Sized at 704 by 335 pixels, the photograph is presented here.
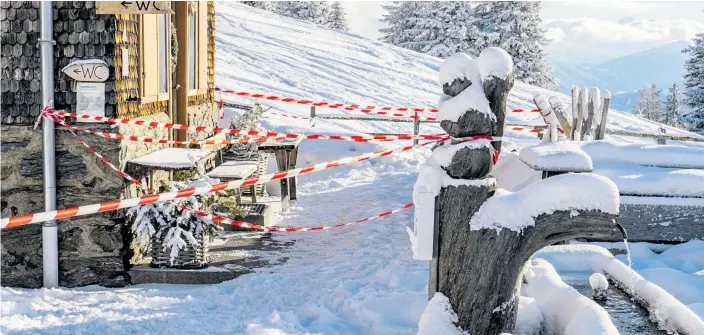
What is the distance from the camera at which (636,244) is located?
256 inches

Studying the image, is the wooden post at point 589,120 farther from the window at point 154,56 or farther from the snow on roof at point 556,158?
the window at point 154,56

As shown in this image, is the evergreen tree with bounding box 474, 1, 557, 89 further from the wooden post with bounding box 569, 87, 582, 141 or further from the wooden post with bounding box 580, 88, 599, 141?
the wooden post with bounding box 580, 88, 599, 141

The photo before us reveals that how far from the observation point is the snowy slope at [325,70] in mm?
23141

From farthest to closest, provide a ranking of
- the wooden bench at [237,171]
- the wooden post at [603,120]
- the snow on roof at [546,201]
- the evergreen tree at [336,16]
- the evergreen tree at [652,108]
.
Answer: the evergreen tree at [652,108] < the evergreen tree at [336,16] < the wooden post at [603,120] < the wooden bench at [237,171] < the snow on roof at [546,201]

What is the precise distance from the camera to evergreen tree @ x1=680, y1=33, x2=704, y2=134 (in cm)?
2895

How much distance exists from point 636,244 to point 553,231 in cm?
411

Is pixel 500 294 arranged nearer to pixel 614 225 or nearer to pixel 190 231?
pixel 614 225

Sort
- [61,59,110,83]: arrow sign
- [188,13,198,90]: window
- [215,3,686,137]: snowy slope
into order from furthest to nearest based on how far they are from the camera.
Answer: [215,3,686,137]: snowy slope
[188,13,198,90]: window
[61,59,110,83]: arrow sign

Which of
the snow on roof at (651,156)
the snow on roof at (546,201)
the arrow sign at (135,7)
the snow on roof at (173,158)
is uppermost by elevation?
the arrow sign at (135,7)

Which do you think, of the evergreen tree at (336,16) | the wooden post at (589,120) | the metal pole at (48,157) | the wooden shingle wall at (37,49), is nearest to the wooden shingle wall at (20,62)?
the wooden shingle wall at (37,49)

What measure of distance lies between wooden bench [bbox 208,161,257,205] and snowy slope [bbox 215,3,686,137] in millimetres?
7287

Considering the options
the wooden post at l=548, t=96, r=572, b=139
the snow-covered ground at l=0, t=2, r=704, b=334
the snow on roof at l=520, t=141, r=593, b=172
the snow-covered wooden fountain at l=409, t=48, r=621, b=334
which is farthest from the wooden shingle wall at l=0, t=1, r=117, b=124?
the wooden post at l=548, t=96, r=572, b=139

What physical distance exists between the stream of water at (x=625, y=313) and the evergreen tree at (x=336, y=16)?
45.8m

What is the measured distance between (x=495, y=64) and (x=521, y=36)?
1349 inches
